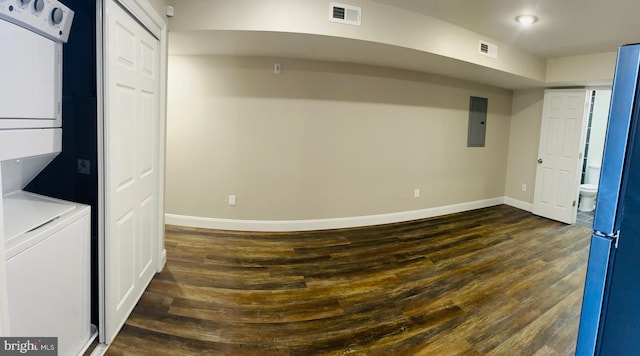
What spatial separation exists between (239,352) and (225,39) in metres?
2.59

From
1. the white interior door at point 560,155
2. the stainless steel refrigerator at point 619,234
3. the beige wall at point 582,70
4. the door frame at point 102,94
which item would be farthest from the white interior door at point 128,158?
the white interior door at point 560,155

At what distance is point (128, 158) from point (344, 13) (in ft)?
6.87

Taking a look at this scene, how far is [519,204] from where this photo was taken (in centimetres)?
542

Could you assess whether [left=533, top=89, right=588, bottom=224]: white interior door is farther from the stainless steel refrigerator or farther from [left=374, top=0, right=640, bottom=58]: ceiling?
the stainless steel refrigerator

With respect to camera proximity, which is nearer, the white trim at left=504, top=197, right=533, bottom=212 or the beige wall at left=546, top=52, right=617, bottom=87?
the beige wall at left=546, top=52, right=617, bottom=87

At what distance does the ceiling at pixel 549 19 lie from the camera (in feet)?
8.91

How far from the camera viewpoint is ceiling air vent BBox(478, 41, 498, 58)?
3.57 metres

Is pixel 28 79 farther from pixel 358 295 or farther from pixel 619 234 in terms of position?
pixel 358 295

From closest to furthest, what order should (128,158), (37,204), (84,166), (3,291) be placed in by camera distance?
(3,291) < (37,204) < (84,166) < (128,158)

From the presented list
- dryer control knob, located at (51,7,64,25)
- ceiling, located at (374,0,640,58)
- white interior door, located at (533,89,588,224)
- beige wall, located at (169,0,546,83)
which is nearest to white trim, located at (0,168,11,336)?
dryer control knob, located at (51,7,64,25)

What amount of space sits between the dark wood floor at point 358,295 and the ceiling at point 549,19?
7.89 ft

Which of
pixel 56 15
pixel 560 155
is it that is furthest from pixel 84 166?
pixel 560 155

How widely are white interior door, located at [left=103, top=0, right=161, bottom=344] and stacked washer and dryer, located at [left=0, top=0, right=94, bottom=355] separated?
132 millimetres

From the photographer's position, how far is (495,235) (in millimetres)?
3973
